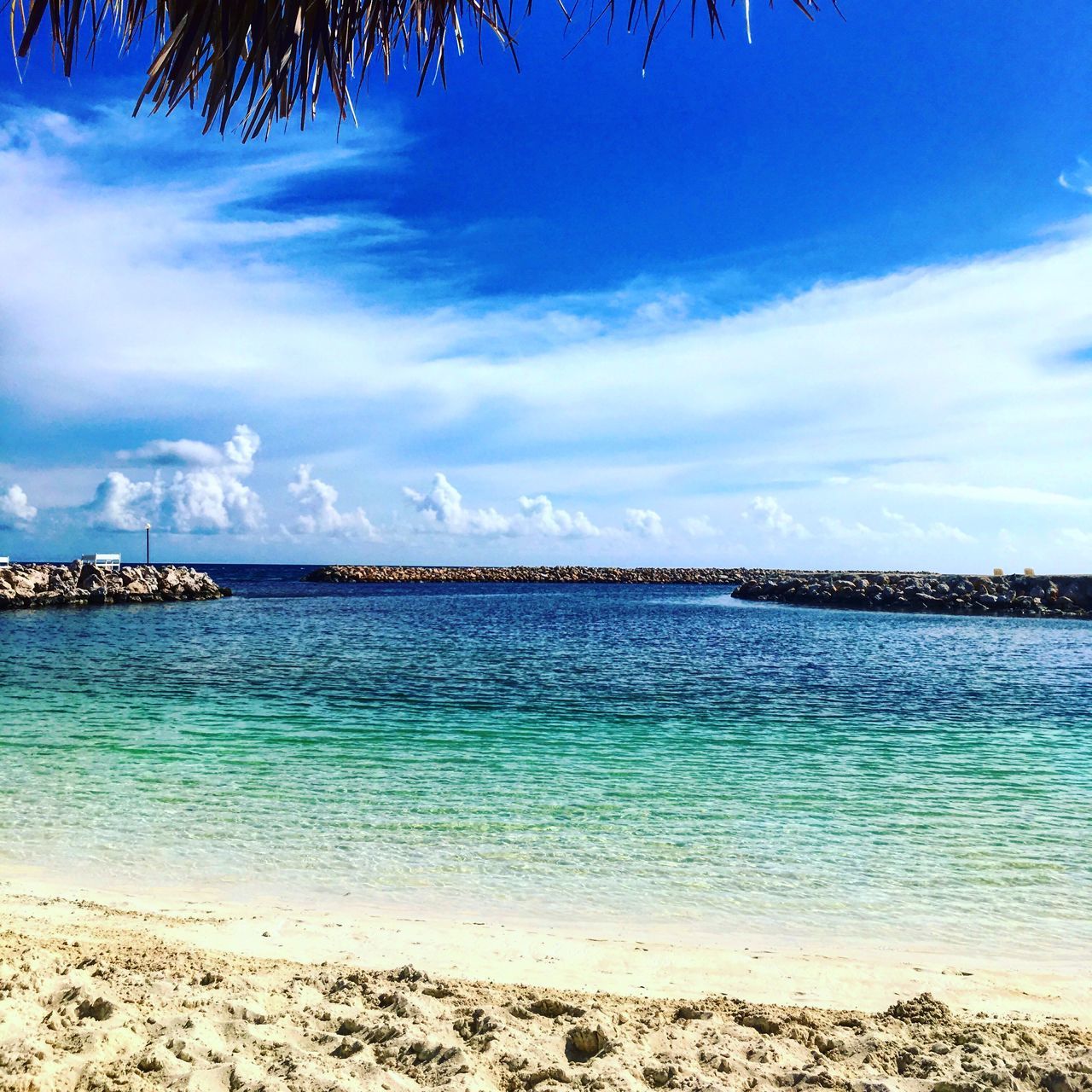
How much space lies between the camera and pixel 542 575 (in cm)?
10731

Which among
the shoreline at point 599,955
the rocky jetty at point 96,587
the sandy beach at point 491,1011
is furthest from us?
the rocky jetty at point 96,587

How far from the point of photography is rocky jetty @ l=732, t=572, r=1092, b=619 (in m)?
41.7

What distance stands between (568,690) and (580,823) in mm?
8469

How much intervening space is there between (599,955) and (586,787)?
418cm

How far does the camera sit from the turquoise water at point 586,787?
6.06 meters

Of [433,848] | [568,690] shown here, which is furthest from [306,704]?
[433,848]

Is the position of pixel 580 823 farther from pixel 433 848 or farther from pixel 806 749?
pixel 806 749

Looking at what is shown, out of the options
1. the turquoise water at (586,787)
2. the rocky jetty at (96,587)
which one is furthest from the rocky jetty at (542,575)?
the turquoise water at (586,787)

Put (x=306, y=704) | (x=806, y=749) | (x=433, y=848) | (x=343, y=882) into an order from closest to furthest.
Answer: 1. (x=343, y=882)
2. (x=433, y=848)
3. (x=806, y=749)
4. (x=306, y=704)

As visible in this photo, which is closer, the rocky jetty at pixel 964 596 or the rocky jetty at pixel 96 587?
the rocky jetty at pixel 96 587

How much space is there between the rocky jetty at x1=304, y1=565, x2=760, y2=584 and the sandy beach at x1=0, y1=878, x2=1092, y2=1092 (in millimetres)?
96077

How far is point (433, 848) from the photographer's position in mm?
6996

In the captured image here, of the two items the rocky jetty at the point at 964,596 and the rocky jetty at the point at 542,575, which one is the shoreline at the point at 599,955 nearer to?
the rocky jetty at the point at 964,596

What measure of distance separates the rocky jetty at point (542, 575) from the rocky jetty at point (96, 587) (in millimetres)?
45775
